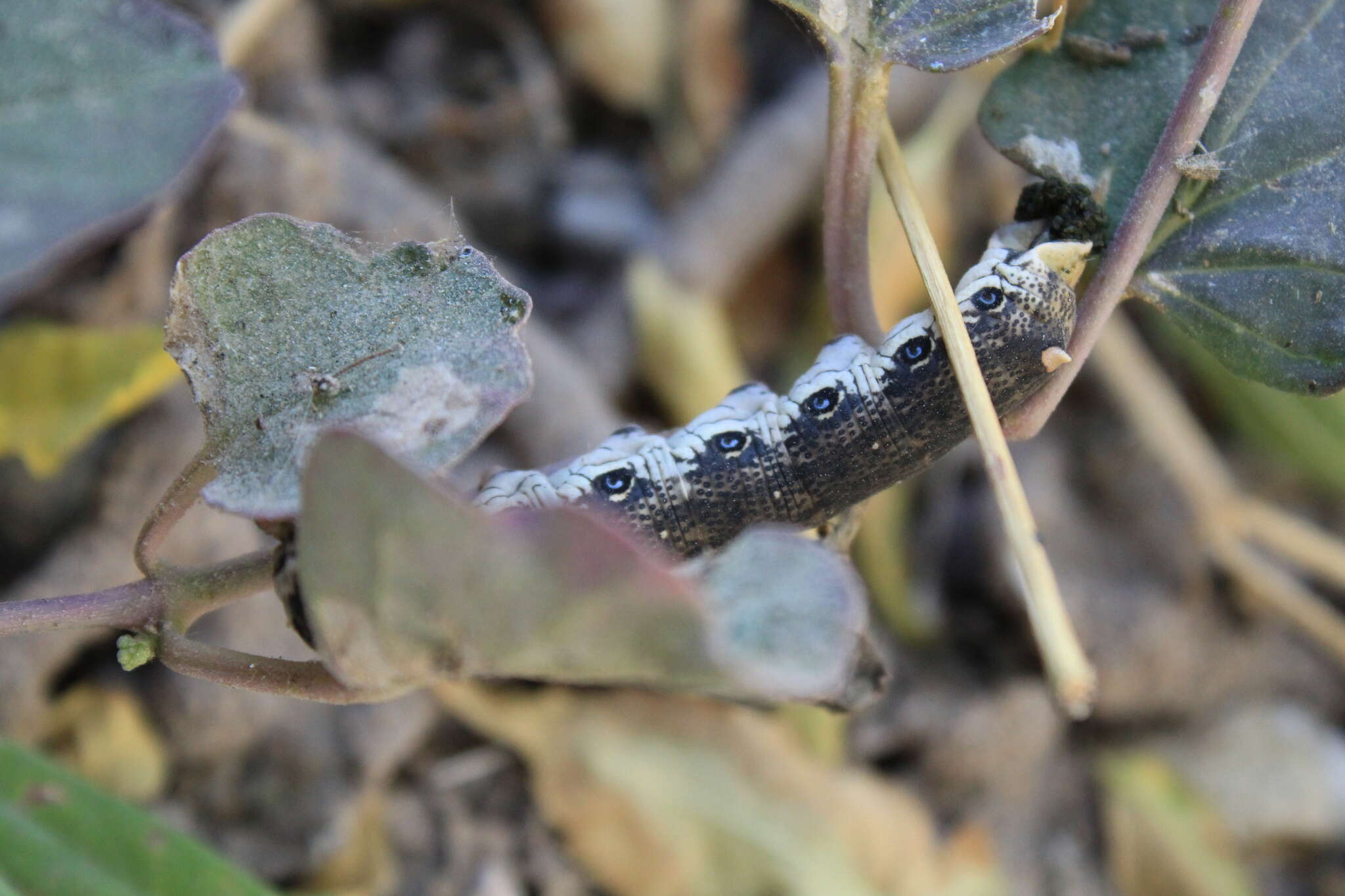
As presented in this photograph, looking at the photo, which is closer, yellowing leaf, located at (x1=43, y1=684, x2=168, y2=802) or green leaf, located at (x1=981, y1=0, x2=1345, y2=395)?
green leaf, located at (x1=981, y1=0, x2=1345, y2=395)

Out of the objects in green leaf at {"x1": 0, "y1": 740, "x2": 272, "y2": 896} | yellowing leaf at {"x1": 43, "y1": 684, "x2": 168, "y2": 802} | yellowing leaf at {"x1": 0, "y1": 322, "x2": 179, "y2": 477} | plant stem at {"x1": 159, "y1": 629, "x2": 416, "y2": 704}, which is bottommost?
yellowing leaf at {"x1": 43, "y1": 684, "x2": 168, "y2": 802}

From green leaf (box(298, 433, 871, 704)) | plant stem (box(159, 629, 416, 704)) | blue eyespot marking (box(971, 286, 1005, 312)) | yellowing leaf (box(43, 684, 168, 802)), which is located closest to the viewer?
green leaf (box(298, 433, 871, 704))

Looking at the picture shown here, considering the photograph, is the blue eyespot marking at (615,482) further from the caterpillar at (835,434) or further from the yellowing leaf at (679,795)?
the yellowing leaf at (679,795)

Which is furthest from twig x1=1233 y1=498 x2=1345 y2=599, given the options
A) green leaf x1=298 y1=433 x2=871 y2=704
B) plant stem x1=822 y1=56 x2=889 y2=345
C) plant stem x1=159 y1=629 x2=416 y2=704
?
plant stem x1=159 y1=629 x2=416 y2=704

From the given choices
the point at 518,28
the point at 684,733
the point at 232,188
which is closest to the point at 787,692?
the point at 684,733

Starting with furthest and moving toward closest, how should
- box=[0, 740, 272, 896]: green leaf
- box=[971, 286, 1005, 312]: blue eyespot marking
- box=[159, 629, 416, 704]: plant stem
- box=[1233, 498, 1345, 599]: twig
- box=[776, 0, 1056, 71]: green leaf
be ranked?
box=[1233, 498, 1345, 599]: twig < box=[0, 740, 272, 896]: green leaf < box=[971, 286, 1005, 312]: blue eyespot marking < box=[776, 0, 1056, 71]: green leaf < box=[159, 629, 416, 704]: plant stem

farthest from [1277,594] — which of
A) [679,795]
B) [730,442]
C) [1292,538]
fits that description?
[730,442]

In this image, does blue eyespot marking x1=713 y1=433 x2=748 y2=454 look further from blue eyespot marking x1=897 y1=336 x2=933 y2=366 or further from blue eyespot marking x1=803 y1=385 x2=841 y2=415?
blue eyespot marking x1=897 y1=336 x2=933 y2=366

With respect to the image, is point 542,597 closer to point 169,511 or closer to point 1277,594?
point 169,511
